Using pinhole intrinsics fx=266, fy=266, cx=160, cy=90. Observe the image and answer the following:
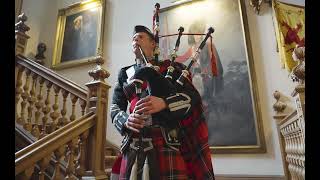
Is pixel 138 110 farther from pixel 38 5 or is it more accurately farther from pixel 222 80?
pixel 38 5

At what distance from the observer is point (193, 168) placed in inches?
52.2

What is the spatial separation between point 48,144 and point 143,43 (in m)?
0.83

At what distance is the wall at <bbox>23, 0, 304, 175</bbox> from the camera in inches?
114

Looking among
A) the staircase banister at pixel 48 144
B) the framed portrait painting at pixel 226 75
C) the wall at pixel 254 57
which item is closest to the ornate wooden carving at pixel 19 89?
the staircase banister at pixel 48 144

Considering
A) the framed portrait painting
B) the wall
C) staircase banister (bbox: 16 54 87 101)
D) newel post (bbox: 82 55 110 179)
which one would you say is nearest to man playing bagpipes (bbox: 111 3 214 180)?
newel post (bbox: 82 55 110 179)

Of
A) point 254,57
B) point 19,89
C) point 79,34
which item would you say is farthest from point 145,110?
point 79,34

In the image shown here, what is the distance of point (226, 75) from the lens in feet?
10.7

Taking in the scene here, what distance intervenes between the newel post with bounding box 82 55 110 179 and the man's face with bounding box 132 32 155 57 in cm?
82

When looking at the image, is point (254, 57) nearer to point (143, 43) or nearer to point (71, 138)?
point (143, 43)

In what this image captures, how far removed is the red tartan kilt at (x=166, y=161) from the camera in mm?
1213

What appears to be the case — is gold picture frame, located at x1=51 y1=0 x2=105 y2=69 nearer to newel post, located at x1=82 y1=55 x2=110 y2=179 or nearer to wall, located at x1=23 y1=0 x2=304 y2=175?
wall, located at x1=23 y1=0 x2=304 y2=175

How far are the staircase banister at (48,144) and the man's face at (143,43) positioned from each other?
75cm
